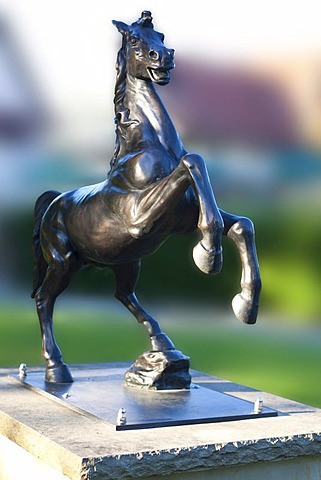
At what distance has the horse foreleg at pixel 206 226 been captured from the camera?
2441 mm

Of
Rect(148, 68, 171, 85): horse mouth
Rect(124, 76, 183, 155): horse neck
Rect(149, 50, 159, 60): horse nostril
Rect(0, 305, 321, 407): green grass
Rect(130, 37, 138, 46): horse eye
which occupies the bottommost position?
Rect(0, 305, 321, 407): green grass

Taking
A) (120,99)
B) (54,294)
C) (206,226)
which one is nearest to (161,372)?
(54,294)

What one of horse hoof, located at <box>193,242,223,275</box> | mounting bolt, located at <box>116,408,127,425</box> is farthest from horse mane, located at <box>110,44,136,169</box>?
mounting bolt, located at <box>116,408,127,425</box>

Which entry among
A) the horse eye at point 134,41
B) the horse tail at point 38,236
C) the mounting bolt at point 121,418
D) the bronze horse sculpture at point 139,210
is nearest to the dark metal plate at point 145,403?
the mounting bolt at point 121,418

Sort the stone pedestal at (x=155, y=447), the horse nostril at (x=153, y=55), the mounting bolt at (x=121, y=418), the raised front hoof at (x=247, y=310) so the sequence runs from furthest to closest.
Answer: the horse nostril at (x=153, y=55) < the raised front hoof at (x=247, y=310) < the mounting bolt at (x=121, y=418) < the stone pedestal at (x=155, y=447)

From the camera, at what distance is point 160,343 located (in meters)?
3.07

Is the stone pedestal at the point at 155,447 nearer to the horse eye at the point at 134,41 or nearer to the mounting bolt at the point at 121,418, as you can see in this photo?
the mounting bolt at the point at 121,418

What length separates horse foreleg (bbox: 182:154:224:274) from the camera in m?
2.44

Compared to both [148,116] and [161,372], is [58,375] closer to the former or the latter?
[161,372]

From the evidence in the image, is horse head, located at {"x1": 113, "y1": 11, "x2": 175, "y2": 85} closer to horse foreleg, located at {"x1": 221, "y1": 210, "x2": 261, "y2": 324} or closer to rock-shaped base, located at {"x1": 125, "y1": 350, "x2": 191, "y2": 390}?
horse foreleg, located at {"x1": 221, "y1": 210, "x2": 261, "y2": 324}

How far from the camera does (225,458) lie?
2.37 metres

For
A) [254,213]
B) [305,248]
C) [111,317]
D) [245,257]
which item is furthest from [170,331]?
[245,257]

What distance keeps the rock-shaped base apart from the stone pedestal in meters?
0.35

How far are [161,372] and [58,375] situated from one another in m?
0.46
